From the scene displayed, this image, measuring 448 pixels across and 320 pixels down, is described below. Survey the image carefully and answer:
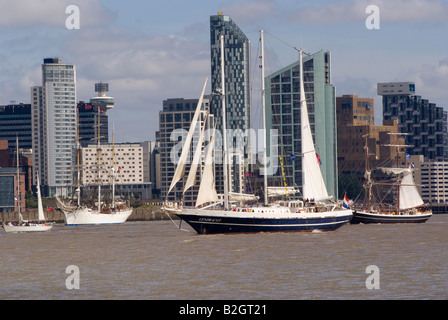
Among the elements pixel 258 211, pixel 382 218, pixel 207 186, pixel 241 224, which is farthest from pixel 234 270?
pixel 382 218

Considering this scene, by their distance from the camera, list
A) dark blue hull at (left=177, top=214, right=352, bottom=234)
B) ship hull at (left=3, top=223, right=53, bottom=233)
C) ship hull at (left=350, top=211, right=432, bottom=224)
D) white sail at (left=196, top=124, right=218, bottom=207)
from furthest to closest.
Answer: ship hull at (left=3, top=223, right=53, bottom=233)
ship hull at (left=350, top=211, right=432, bottom=224)
dark blue hull at (left=177, top=214, right=352, bottom=234)
white sail at (left=196, top=124, right=218, bottom=207)

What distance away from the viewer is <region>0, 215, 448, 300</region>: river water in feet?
153

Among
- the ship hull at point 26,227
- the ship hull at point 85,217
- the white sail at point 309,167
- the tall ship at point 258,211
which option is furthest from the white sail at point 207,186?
the ship hull at point 85,217

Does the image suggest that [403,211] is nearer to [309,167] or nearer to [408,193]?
[408,193]

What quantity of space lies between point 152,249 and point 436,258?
2576 cm

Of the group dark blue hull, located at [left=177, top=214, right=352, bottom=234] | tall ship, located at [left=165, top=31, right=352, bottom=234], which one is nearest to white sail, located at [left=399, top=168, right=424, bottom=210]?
tall ship, located at [left=165, top=31, right=352, bottom=234]

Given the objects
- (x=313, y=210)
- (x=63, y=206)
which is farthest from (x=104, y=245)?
(x=63, y=206)

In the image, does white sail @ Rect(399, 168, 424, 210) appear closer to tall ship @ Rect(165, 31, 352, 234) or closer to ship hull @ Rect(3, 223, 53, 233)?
tall ship @ Rect(165, 31, 352, 234)

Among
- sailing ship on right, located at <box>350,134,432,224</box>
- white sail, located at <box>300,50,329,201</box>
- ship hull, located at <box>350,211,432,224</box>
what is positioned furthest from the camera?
sailing ship on right, located at <box>350,134,432,224</box>

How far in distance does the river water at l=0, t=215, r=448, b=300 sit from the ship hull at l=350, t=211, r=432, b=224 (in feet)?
194

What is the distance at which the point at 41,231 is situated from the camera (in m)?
148

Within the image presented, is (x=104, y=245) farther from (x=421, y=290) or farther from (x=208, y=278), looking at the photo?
(x=421, y=290)

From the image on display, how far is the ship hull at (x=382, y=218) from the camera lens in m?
145
